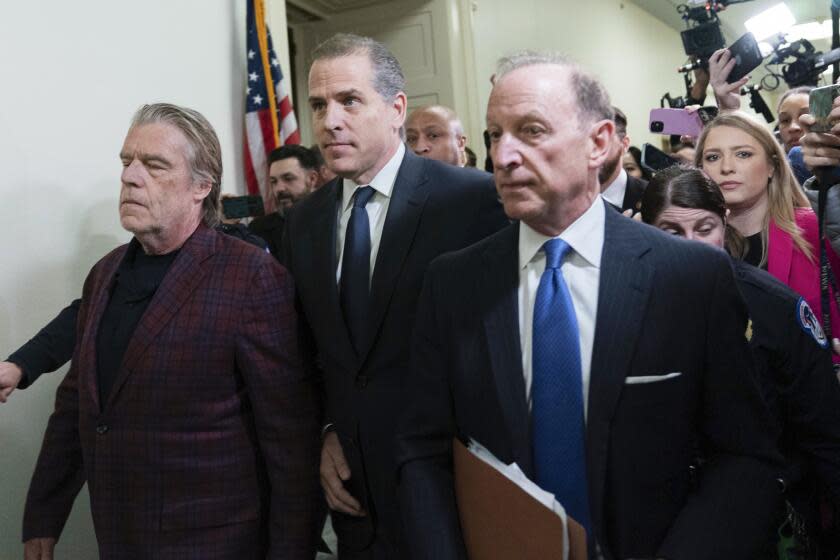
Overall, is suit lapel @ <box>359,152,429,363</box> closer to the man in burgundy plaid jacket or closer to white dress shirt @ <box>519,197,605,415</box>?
the man in burgundy plaid jacket

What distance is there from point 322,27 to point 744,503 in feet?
17.9

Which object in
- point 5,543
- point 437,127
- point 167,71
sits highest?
point 167,71

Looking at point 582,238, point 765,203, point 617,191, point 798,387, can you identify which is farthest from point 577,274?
point 617,191

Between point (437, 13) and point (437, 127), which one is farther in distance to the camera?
point (437, 13)

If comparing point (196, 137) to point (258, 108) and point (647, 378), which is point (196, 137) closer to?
point (647, 378)

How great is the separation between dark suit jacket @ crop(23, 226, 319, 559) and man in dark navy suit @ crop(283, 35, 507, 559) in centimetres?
9

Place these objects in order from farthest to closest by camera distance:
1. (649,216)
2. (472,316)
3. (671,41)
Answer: (671,41) → (649,216) → (472,316)

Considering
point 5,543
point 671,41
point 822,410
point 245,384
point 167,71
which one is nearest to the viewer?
point 822,410

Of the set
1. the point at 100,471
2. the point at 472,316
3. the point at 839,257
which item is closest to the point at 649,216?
the point at 839,257

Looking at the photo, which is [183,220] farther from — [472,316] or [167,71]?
[167,71]

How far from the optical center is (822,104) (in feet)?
5.86

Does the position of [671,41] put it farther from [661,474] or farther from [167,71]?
[661,474]

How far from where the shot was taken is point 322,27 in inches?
237

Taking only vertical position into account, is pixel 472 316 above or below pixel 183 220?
below
